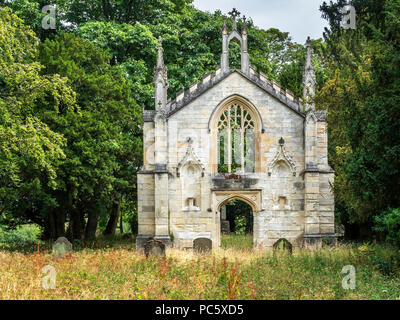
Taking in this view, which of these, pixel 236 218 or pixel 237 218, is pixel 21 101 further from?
pixel 236 218

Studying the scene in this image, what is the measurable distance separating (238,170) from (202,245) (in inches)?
136

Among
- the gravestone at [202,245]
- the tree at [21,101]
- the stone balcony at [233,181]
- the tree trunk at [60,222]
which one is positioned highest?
the tree at [21,101]

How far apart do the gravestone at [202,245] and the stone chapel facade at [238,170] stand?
42 cm

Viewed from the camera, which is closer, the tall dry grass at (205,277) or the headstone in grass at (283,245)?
the tall dry grass at (205,277)

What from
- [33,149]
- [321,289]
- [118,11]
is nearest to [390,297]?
[321,289]

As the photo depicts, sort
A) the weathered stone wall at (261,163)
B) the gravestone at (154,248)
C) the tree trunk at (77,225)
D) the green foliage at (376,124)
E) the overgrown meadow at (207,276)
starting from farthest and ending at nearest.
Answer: the tree trunk at (77,225) < the weathered stone wall at (261,163) < the gravestone at (154,248) < the green foliage at (376,124) < the overgrown meadow at (207,276)

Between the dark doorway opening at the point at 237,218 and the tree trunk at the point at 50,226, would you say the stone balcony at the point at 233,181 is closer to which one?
the tree trunk at the point at 50,226

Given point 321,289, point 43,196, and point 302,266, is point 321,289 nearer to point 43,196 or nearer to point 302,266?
point 302,266

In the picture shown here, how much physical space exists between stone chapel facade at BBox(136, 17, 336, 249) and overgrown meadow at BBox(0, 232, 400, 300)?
2.94m

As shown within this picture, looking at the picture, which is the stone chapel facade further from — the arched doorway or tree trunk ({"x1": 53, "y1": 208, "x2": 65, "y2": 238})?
the arched doorway

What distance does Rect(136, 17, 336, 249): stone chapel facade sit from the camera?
20188 mm

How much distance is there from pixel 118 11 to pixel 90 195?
1361 centimetres

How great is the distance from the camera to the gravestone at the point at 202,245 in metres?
19.6

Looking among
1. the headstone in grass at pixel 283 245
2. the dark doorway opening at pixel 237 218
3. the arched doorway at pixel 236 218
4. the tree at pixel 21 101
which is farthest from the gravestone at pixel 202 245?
the dark doorway opening at pixel 237 218
